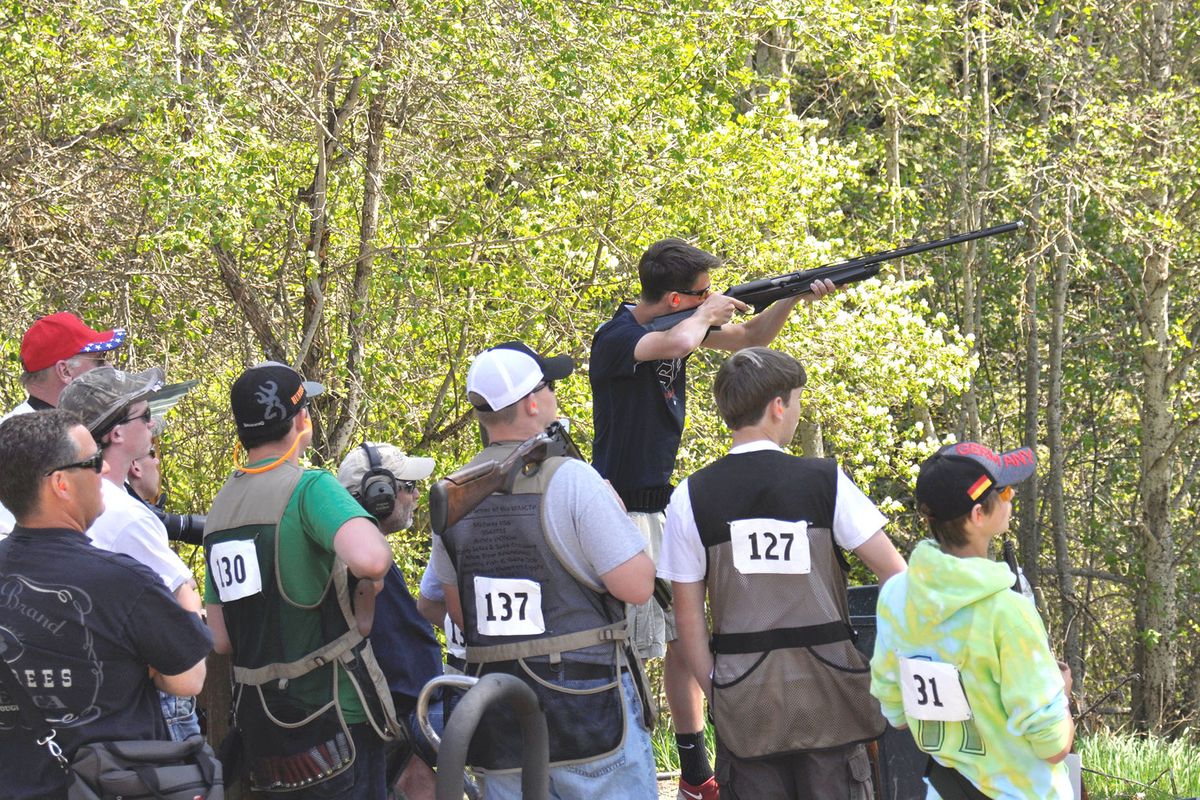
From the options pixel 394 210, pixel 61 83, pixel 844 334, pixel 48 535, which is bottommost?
pixel 844 334

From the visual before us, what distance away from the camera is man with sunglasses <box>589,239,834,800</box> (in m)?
4.68

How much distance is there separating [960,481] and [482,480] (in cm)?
117

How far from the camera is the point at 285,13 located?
8.67m

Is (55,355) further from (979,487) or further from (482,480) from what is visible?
(979,487)

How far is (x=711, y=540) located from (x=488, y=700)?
43.1 inches

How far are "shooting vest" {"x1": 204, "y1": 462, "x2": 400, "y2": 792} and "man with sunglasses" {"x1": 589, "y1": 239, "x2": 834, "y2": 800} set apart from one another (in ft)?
3.68

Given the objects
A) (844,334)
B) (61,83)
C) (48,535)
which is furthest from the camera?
(844,334)

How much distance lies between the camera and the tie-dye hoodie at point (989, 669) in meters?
3.18

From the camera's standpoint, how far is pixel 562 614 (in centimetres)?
359

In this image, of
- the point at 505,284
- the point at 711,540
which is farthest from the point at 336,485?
the point at 505,284

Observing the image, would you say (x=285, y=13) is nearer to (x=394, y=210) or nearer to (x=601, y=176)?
(x=394, y=210)

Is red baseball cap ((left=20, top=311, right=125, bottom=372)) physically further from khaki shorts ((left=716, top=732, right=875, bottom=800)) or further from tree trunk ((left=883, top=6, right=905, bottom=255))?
tree trunk ((left=883, top=6, right=905, bottom=255))

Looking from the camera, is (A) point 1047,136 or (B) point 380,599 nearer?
(B) point 380,599

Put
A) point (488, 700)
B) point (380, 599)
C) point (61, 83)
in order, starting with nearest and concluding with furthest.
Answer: point (488, 700) < point (380, 599) < point (61, 83)
